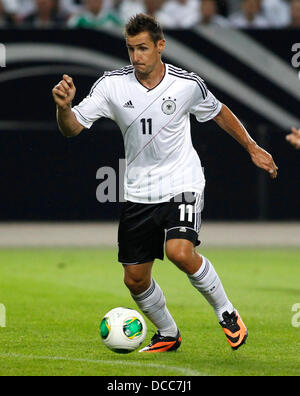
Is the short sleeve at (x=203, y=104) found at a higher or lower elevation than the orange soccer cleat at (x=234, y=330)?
higher

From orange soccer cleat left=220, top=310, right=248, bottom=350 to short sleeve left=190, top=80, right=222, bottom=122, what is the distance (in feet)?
4.95

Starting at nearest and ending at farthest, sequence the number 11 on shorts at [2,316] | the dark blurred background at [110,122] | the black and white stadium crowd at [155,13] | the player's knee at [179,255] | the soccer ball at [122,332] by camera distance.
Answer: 1. the player's knee at [179,255]
2. the soccer ball at [122,332]
3. the number 11 on shorts at [2,316]
4. the dark blurred background at [110,122]
5. the black and white stadium crowd at [155,13]

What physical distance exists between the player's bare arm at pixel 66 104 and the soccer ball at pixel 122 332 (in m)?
1.40

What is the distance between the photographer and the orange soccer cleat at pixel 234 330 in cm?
726

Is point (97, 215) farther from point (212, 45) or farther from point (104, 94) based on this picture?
point (104, 94)

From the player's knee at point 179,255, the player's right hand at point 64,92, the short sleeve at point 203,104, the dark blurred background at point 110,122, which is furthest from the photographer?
the dark blurred background at point 110,122

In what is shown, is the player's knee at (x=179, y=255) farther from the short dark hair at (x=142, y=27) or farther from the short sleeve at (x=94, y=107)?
the short dark hair at (x=142, y=27)

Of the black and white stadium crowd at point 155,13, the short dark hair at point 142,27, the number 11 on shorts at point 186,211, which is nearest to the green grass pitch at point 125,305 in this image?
the number 11 on shorts at point 186,211

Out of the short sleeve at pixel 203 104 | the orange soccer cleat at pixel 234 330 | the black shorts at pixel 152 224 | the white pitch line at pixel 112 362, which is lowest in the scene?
the white pitch line at pixel 112 362

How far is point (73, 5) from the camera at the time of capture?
60.7 ft

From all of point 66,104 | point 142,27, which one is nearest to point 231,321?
point 66,104

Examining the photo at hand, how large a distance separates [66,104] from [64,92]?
0.39ft

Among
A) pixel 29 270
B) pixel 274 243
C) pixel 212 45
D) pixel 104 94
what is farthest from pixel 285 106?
pixel 104 94

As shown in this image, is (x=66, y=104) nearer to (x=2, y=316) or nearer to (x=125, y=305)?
(x=2, y=316)
